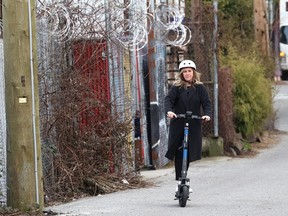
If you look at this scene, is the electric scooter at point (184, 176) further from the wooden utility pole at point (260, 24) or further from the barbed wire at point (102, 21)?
the wooden utility pole at point (260, 24)

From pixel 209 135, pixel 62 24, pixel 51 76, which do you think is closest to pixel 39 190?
pixel 51 76

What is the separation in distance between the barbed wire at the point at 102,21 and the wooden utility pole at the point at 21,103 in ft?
7.33

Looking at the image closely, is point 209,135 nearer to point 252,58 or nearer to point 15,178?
point 252,58

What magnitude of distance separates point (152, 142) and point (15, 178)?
6.15 m

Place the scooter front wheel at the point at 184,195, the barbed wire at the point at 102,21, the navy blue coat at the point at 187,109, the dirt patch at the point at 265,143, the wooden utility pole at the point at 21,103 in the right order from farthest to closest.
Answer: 1. the dirt patch at the point at 265,143
2. the barbed wire at the point at 102,21
3. the navy blue coat at the point at 187,109
4. the scooter front wheel at the point at 184,195
5. the wooden utility pole at the point at 21,103

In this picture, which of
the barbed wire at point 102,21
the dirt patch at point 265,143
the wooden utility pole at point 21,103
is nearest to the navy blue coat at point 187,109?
the wooden utility pole at point 21,103

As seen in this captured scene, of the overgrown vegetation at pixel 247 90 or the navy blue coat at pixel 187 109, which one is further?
the overgrown vegetation at pixel 247 90

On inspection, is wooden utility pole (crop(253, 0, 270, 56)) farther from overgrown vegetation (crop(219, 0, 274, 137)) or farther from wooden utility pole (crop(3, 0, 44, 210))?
wooden utility pole (crop(3, 0, 44, 210))

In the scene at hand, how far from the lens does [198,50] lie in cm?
1842

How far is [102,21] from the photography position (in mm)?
13352

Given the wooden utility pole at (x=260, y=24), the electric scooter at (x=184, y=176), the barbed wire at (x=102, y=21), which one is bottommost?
the electric scooter at (x=184, y=176)

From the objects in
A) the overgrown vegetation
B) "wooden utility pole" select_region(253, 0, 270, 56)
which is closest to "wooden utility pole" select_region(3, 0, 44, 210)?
the overgrown vegetation

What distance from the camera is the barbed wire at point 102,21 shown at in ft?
40.7

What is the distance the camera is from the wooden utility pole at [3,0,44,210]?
9.83 meters
